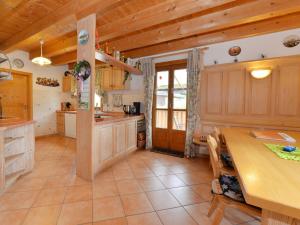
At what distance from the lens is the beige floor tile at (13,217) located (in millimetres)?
1538

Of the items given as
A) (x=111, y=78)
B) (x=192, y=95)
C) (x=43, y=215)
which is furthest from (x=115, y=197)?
(x=111, y=78)

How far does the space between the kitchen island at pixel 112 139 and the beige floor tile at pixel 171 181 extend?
0.99 meters

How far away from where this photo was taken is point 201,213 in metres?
1.73

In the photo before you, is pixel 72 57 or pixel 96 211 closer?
pixel 96 211

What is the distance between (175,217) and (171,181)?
0.78 metres

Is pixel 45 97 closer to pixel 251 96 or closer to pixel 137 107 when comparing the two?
pixel 137 107

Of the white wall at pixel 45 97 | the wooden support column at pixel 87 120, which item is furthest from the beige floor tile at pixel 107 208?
the white wall at pixel 45 97

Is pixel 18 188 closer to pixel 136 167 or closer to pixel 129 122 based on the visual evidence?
pixel 136 167

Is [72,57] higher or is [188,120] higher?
[72,57]

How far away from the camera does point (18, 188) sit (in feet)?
6.99

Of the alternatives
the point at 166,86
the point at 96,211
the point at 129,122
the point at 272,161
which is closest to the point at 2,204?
the point at 96,211

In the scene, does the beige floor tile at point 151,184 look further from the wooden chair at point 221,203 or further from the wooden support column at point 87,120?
the wooden chair at point 221,203

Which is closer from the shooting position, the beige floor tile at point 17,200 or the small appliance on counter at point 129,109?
the beige floor tile at point 17,200

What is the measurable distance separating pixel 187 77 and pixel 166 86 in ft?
2.12
